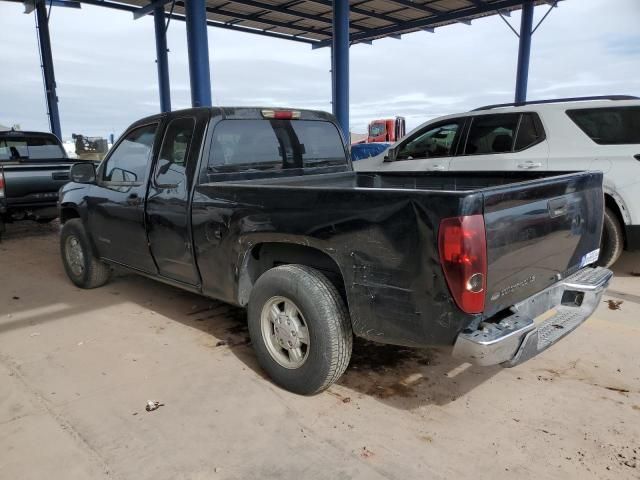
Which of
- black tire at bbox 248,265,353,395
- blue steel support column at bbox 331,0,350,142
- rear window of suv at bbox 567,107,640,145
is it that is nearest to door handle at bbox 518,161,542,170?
rear window of suv at bbox 567,107,640,145

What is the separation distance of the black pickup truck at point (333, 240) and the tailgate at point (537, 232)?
0.03 feet

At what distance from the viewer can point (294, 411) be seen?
2963 mm

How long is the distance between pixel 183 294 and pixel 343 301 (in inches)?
112

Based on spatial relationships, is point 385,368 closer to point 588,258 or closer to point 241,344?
point 241,344

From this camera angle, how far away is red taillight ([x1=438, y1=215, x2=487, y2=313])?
224 centimetres

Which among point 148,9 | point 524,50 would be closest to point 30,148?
point 148,9

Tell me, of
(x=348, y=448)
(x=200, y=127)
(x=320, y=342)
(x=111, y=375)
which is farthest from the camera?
(x=200, y=127)

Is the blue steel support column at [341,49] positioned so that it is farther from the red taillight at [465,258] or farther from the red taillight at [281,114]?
the red taillight at [465,258]

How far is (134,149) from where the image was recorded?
4480mm

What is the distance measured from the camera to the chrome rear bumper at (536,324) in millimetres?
2350

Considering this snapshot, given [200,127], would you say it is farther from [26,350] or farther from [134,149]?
[26,350]

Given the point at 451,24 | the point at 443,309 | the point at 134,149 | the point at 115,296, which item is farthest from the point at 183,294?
the point at 451,24

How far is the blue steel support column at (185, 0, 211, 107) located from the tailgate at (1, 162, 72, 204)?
12.3 ft

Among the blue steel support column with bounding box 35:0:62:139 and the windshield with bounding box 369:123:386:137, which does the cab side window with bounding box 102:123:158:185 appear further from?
the windshield with bounding box 369:123:386:137
